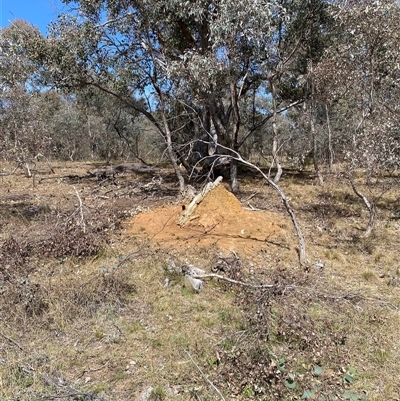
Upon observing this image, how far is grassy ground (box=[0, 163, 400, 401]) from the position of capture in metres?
3.23

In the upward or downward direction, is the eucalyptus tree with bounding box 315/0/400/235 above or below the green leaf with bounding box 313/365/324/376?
above

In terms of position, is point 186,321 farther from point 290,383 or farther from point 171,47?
point 171,47

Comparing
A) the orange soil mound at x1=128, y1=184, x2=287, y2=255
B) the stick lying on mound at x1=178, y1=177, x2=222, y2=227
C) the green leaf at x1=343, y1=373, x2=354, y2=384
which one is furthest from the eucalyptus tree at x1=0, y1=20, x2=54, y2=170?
the green leaf at x1=343, y1=373, x2=354, y2=384

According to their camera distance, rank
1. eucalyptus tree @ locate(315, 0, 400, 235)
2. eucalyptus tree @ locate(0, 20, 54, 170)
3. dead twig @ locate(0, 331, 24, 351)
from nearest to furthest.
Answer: dead twig @ locate(0, 331, 24, 351) < eucalyptus tree @ locate(315, 0, 400, 235) < eucalyptus tree @ locate(0, 20, 54, 170)

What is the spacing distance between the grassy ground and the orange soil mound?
12.0 inches

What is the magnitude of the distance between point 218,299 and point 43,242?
9.49 ft

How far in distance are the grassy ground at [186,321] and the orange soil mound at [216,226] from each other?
0.30m

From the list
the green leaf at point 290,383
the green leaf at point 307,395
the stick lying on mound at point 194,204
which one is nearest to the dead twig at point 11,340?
the green leaf at point 290,383

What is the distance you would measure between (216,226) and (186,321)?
277cm

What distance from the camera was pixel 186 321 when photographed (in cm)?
414

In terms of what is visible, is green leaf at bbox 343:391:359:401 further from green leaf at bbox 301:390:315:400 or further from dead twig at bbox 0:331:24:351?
dead twig at bbox 0:331:24:351

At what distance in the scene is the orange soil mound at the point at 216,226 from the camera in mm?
6234

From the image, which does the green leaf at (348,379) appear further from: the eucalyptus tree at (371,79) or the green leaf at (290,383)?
the eucalyptus tree at (371,79)

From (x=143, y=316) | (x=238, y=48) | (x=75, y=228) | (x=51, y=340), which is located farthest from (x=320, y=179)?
(x=51, y=340)
